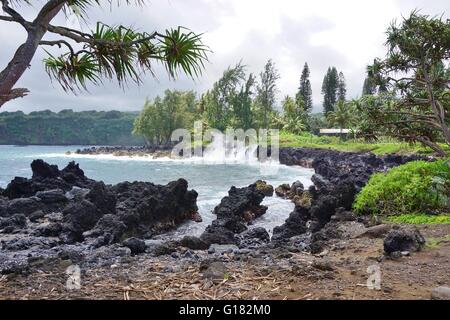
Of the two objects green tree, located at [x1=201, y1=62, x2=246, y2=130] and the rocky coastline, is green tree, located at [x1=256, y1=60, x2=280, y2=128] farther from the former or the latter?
the rocky coastline

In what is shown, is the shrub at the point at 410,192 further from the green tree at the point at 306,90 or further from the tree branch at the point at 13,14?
the green tree at the point at 306,90

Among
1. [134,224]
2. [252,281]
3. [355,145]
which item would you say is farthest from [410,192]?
[355,145]

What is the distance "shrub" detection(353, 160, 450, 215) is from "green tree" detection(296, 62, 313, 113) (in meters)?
64.5

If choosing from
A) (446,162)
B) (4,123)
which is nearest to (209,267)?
(446,162)

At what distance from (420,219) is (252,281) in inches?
216

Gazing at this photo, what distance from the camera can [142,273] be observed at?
188 inches

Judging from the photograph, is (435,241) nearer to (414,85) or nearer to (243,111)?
(414,85)

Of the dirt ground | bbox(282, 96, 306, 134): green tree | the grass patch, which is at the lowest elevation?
the grass patch

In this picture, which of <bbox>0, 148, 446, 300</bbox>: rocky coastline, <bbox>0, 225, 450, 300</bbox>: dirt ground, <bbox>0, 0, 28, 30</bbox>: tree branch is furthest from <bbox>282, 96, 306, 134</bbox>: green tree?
<bbox>0, 0, 28, 30</bbox>: tree branch

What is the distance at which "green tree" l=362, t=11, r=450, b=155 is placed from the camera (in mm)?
10602

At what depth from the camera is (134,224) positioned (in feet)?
35.2

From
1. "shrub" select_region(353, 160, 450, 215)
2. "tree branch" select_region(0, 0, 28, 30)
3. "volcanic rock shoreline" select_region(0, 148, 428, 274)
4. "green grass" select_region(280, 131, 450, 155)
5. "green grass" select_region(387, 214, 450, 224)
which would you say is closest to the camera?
"tree branch" select_region(0, 0, 28, 30)
